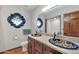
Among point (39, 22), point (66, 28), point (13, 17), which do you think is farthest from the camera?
point (39, 22)

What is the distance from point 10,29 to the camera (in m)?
1.07

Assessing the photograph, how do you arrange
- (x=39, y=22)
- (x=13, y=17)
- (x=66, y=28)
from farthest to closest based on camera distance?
(x=39, y=22)
(x=66, y=28)
(x=13, y=17)

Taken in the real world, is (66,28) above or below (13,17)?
below

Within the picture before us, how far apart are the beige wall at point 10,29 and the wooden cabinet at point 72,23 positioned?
19.9 inches

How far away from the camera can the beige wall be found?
1002mm

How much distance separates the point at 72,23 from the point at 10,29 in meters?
0.80

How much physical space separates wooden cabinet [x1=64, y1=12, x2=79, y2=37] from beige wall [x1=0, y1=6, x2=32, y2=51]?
51cm

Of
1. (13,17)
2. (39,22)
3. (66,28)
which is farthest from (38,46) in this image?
(13,17)

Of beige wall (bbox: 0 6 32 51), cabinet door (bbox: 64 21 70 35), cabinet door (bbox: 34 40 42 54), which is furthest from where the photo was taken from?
cabinet door (bbox: 34 40 42 54)

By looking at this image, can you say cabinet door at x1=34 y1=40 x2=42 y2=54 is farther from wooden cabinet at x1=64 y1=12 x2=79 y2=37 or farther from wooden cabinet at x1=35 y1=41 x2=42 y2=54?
wooden cabinet at x1=64 y1=12 x2=79 y2=37

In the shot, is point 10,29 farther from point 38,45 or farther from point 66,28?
point 66,28

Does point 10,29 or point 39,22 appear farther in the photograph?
point 39,22

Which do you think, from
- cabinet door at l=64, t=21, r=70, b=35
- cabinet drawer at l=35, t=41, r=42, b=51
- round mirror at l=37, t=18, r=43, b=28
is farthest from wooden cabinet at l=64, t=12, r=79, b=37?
cabinet drawer at l=35, t=41, r=42, b=51
